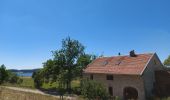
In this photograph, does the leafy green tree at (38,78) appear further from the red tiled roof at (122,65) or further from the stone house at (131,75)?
→ the stone house at (131,75)

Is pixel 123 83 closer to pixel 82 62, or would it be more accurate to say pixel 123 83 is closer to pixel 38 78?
pixel 82 62

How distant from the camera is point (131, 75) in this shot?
121 feet

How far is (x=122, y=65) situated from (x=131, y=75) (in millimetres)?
3946

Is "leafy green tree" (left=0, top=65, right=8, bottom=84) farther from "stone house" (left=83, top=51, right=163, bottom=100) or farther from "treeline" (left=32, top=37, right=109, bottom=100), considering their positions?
"stone house" (left=83, top=51, right=163, bottom=100)

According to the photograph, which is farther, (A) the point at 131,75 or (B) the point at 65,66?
(B) the point at 65,66

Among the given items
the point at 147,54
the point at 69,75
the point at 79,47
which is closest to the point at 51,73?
the point at 69,75

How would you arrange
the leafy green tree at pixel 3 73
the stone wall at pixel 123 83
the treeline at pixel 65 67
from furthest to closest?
the leafy green tree at pixel 3 73, the treeline at pixel 65 67, the stone wall at pixel 123 83

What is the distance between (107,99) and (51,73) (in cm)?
2334

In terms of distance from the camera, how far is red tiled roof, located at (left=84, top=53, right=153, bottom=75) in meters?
37.2

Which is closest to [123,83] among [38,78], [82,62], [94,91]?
[94,91]

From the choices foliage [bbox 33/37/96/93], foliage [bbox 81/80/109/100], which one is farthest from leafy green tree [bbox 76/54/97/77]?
foliage [bbox 81/80/109/100]

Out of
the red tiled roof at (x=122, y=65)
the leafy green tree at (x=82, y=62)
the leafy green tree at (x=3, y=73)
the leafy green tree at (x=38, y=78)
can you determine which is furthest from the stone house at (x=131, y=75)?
the leafy green tree at (x=3, y=73)

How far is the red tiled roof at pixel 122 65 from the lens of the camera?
122ft

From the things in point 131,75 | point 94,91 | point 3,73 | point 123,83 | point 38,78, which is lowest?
point 94,91
